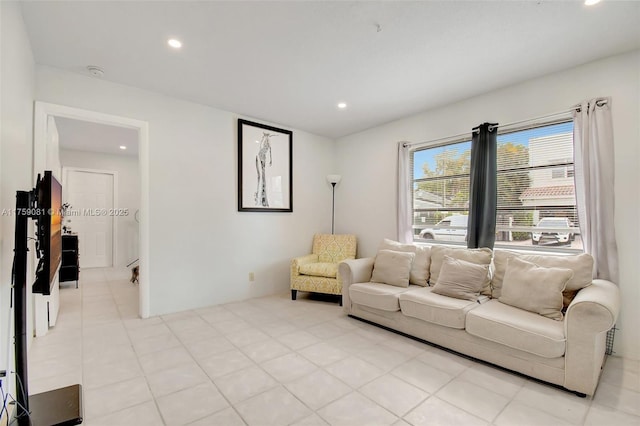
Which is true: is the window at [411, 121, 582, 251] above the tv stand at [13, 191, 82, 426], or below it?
above

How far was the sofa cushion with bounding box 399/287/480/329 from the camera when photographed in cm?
249

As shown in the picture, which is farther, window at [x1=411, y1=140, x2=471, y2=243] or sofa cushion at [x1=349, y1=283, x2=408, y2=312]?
window at [x1=411, y1=140, x2=471, y2=243]

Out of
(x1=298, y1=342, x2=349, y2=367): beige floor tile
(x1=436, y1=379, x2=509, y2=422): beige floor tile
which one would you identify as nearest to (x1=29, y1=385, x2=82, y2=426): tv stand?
(x1=298, y1=342, x2=349, y2=367): beige floor tile

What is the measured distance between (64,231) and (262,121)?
438cm

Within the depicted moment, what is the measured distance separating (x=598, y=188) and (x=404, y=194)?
6.40ft

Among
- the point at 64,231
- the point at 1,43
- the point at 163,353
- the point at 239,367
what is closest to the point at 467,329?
the point at 239,367

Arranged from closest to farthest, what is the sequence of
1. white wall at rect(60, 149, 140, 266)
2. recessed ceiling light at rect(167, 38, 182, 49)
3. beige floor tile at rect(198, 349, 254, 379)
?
beige floor tile at rect(198, 349, 254, 379)
recessed ceiling light at rect(167, 38, 182, 49)
white wall at rect(60, 149, 140, 266)

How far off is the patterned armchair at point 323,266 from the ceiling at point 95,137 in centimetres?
312

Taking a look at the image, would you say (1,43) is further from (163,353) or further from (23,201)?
(163,353)

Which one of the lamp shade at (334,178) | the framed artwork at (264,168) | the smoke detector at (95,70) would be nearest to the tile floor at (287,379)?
the framed artwork at (264,168)

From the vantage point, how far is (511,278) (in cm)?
259

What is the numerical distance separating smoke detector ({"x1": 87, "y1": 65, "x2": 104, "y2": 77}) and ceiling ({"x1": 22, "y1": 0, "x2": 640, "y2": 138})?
0.05 metres

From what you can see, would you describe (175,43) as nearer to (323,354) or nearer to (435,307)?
(323,354)

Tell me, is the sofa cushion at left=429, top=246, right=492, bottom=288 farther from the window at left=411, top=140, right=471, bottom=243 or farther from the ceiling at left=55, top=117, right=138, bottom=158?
the ceiling at left=55, top=117, right=138, bottom=158
